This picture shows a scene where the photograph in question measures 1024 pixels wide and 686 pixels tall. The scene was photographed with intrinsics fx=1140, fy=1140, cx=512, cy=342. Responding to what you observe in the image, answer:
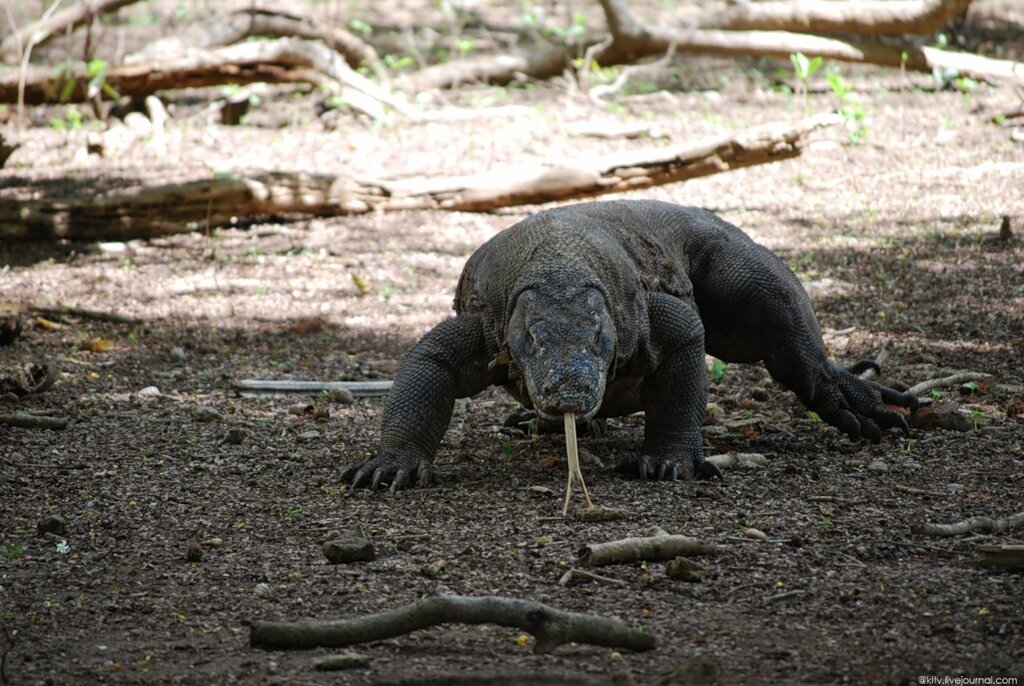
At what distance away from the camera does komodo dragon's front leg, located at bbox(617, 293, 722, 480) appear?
4.32m

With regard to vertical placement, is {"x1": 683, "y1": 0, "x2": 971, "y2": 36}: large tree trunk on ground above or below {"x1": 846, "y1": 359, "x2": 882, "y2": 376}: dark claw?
above

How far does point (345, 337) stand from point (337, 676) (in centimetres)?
431

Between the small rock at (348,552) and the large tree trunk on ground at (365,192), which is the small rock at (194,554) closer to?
the small rock at (348,552)

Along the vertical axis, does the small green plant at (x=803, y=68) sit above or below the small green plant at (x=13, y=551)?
above

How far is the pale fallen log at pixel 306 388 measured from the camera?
5.61m

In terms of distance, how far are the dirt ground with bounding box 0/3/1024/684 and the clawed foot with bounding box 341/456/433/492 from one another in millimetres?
56

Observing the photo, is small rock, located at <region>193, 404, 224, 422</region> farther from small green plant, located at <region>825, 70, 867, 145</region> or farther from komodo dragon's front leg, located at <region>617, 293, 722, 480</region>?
small green plant, located at <region>825, 70, 867, 145</region>

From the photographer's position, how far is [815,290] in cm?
701

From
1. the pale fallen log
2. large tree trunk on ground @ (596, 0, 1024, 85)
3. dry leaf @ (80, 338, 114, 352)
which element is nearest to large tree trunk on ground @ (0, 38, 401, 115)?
large tree trunk on ground @ (596, 0, 1024, 85)

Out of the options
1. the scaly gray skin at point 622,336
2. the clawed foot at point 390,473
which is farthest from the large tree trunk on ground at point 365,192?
the clawed foot at point 390,473

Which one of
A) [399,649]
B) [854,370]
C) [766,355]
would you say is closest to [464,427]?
[766,355]

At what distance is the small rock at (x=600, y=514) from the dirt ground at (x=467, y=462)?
0.10ft

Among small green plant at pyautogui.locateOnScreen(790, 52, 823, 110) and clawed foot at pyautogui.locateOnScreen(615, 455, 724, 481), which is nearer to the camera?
clawed foot at pyautogui.locateOnScreen(615, 455, 724, 481)

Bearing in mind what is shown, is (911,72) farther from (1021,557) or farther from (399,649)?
(399,649)
